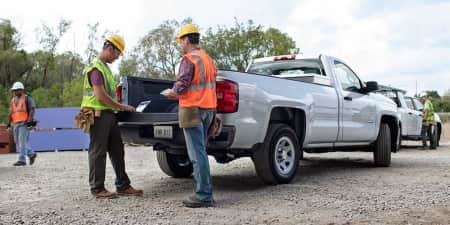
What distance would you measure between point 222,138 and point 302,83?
6.10 feet

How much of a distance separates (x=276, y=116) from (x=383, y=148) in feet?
10.3

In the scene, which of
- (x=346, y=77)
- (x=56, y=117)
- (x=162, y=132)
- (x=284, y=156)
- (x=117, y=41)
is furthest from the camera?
(x=56, y=117)

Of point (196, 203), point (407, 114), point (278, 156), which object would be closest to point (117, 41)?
point (196, 203)

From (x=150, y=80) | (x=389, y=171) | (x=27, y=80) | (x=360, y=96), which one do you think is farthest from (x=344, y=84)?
(x=27, y=80)

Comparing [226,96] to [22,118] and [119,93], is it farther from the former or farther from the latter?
[22,118]

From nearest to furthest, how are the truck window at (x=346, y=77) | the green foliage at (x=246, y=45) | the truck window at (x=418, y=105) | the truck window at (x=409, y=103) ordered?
1. the truck window at (x=346, y=77)
2. the truck window at (x=409, y=103)
3. the truck window at (x=418, y=105)
4. the green foliage at (x=246, y=45)

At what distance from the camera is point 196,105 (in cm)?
552

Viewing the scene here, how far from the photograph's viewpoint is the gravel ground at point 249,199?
16.6ft

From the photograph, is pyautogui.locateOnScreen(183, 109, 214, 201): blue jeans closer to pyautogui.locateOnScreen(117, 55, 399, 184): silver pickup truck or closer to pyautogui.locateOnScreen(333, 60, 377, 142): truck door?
pyautogui.locateOnScreen(117, 55, 399, 184): silver pickup truck

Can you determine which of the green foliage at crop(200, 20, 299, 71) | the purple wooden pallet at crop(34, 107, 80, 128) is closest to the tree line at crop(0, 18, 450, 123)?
the green foliage at crop(200, 20, 299, 71)

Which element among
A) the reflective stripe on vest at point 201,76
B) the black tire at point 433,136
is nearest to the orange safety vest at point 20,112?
the reflective stripe on vest at point 201,76

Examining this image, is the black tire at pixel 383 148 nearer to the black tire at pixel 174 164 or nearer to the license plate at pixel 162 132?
the black tire at pixel 174 164

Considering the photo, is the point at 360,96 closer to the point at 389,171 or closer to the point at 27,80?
the point at 389,171

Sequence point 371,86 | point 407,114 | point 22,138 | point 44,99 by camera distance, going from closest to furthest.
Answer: point 371,86, point 22,138, point 407,114, point 44,99
